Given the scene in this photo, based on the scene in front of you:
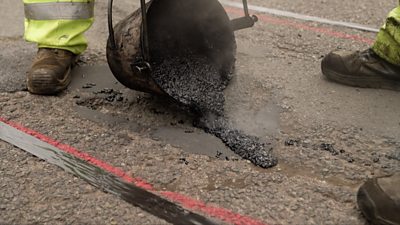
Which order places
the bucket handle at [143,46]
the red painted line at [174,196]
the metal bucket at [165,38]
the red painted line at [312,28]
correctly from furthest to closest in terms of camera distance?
the red painted line at [312,28], the metal bucket at [165,38], the bucket handle at [143,46], the red painted line at [174,196]

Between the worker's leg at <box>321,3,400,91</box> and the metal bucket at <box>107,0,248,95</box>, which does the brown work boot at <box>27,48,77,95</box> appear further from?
the worker's leg at <box>321,3,400,91</box>

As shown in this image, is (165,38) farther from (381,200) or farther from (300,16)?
(300,16)

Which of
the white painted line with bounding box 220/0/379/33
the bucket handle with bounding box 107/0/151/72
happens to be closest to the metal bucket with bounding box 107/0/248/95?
the bucket handle with bounding box 107/0/151/72

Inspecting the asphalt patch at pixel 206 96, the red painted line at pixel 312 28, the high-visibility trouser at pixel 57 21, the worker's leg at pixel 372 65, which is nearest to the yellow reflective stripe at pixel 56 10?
the high-visibility trouser at pixel 57 21

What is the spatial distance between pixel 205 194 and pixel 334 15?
2.57 metres

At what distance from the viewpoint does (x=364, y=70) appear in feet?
8.88

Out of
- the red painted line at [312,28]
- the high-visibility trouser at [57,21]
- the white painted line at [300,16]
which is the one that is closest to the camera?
the high-visibility trouser at [57,21]

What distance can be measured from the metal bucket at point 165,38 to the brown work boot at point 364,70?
23.4 inches

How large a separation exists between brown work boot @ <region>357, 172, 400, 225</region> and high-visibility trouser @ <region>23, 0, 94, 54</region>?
1767 millimetres

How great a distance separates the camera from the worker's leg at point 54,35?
8.36ft

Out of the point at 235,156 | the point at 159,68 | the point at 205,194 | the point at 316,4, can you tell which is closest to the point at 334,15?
the point at 316,4

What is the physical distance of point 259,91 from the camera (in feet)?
8.75

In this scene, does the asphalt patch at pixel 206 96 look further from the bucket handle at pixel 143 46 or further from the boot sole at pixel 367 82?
the boot sole at pixel 367 82

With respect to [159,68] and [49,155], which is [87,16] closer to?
[159,68]
